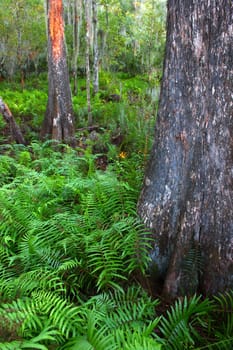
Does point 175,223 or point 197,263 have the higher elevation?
point 175,223

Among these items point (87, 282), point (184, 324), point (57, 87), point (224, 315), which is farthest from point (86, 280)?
point (57, 87)

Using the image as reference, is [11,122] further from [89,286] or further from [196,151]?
[196,151]

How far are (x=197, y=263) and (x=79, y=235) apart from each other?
1.24 meters

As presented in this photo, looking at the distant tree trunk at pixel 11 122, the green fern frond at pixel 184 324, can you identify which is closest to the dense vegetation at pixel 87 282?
the green fern frond at pixel 184 324

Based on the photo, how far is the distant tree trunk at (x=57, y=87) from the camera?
351 inches

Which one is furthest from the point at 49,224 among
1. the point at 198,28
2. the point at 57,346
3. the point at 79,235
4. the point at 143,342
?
the point at 198,28

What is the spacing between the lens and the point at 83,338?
233cm

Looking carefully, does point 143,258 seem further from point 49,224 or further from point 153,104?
point 153,104

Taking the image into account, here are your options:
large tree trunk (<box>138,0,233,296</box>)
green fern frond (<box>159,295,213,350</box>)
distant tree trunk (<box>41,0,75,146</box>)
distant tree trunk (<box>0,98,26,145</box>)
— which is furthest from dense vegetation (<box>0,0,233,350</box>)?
distant tree trunk (<box>41,0,75,146</box>)

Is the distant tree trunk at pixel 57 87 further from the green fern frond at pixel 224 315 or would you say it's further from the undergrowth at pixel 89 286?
the green fern frond at pixel 224 315

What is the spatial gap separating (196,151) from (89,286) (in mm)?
1557

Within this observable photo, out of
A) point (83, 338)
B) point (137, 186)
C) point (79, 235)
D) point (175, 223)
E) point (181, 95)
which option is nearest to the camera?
point (83, 338)

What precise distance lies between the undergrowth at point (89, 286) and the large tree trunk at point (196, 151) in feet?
0.76

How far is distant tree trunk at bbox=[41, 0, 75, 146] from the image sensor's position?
8.91m
